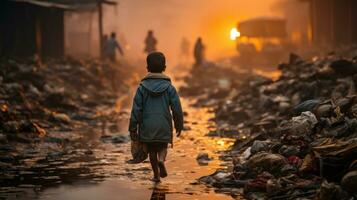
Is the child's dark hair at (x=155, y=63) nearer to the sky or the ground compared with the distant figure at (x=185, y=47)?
nearer to the ground

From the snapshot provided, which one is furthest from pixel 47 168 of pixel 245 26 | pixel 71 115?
pixel 245 26

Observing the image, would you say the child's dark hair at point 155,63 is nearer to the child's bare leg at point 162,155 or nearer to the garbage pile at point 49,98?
the child's bare leg at point 162,155

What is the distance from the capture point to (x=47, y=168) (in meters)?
8.67

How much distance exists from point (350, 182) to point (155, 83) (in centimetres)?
279

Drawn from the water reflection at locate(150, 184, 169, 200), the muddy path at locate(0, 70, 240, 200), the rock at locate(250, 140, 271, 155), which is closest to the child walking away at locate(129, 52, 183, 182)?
the water reflection at locate(150, 184, 169, 200)

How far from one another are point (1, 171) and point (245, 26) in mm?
33578

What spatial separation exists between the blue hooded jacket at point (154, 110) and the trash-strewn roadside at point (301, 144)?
0.84 meters

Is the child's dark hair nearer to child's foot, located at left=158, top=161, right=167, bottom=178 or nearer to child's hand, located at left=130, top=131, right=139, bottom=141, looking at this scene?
child's hand, located at left=130, top=131, right=139, bottom=141

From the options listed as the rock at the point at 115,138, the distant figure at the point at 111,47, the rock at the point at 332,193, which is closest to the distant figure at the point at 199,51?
the distant figure at the point at 111,47

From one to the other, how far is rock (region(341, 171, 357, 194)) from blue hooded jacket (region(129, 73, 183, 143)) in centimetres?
240

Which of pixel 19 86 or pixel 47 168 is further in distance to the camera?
pixel 19 86

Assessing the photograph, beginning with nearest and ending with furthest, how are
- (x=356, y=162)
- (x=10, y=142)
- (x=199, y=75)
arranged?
(x=356, y=162), (x=10, y=142), (x=199, y=75)

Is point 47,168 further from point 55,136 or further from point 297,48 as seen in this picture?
point 297,48

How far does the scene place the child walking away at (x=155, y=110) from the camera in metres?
7.55
